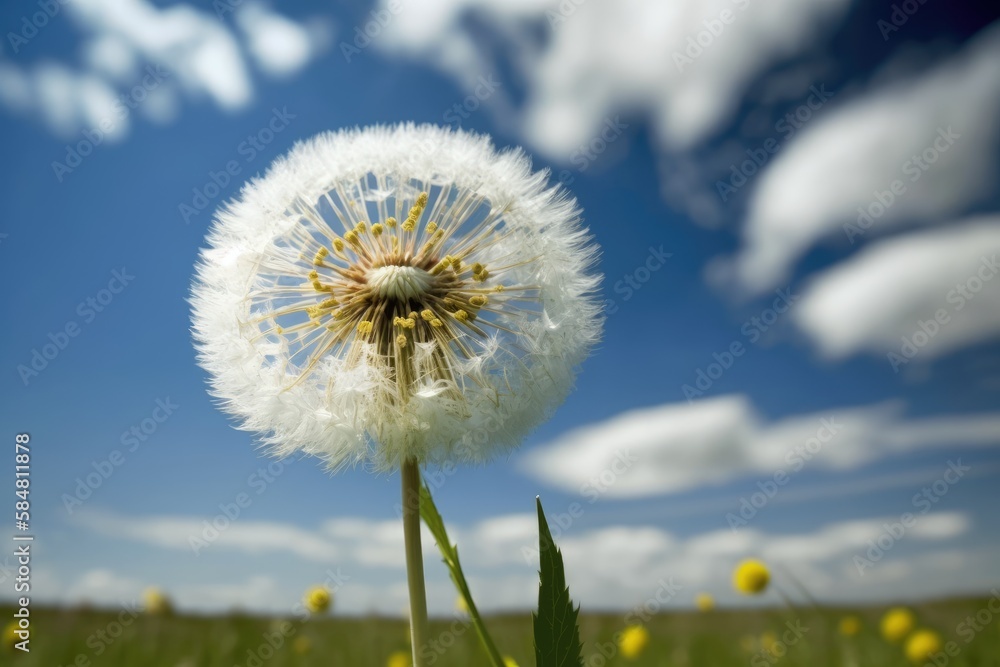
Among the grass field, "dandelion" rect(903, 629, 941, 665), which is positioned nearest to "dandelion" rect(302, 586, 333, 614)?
the grass field

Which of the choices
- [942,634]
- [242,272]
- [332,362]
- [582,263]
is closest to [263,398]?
[332,362]

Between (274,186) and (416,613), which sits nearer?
(416,613)

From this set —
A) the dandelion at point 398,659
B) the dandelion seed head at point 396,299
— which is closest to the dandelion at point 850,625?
the dandelion at point 398,659

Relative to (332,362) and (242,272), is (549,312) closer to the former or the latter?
(332,362)

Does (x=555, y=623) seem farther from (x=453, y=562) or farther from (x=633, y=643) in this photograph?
(x=633, y=643)

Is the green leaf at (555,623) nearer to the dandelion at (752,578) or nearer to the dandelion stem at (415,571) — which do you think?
the dandelion stem at (415,571)

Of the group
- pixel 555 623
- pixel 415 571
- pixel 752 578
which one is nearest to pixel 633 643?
pixel 752 578
